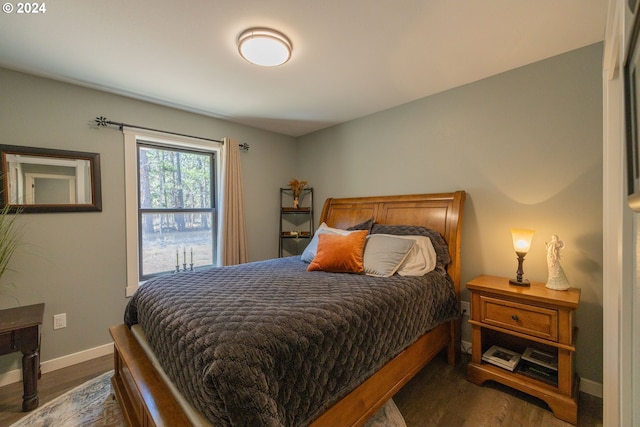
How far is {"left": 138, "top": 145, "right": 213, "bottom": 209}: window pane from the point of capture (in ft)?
9.46

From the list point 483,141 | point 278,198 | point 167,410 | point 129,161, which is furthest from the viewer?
point 278,198

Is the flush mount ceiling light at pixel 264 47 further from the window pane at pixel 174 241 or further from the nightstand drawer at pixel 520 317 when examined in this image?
the nightstand drawer at pixel 520 317

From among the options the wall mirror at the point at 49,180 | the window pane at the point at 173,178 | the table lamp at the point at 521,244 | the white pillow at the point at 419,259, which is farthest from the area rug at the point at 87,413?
the window pane at the point at 173,178

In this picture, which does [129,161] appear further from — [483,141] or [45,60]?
[483,141]

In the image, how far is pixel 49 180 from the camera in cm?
226

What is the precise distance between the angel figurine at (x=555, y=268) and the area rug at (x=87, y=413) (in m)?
1.38

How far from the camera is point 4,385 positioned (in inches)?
80.4

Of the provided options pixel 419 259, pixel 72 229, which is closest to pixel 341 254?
pixel 419 259

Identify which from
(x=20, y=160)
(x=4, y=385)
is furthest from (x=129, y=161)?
(x=4, y=385)

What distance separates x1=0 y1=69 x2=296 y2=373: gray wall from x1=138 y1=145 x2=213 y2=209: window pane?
277mm

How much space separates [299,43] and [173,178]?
7.07 ft

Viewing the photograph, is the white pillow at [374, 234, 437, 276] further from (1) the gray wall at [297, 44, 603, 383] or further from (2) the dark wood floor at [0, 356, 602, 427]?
(2) the dark wood floor at [0, 356, 602, 427]

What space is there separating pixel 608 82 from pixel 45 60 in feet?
12.5

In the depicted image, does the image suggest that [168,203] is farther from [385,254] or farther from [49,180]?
[385,254]
